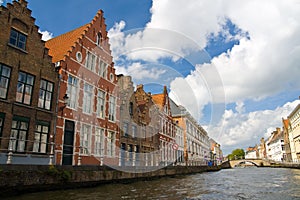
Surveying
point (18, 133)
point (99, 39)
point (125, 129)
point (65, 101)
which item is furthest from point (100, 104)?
point (18, 133)

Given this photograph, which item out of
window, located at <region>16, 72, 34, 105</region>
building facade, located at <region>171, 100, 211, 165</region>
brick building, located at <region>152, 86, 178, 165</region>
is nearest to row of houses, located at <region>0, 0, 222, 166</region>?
window, located at <region>16, 72, 34, 105</region>

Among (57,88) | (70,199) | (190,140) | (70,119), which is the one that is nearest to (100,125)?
(70,119)

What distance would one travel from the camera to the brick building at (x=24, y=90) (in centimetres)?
1518

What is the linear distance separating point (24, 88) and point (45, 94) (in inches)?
71.5

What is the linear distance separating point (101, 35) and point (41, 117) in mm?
12211

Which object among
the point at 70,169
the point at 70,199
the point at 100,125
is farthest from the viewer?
the point at 100,125

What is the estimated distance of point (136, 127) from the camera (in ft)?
102

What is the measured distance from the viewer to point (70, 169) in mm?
15039

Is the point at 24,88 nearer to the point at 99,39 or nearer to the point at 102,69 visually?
the point at 102,69

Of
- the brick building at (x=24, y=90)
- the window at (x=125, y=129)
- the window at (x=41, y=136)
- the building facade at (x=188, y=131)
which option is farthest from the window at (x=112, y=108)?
the building facade at (x=188, y=131)

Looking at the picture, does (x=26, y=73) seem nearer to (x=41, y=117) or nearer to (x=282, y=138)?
(x=41, y=117)

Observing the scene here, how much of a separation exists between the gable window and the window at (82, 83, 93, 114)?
7430 millimetres

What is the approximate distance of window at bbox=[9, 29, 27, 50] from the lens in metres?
16.2

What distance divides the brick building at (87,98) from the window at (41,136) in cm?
112
